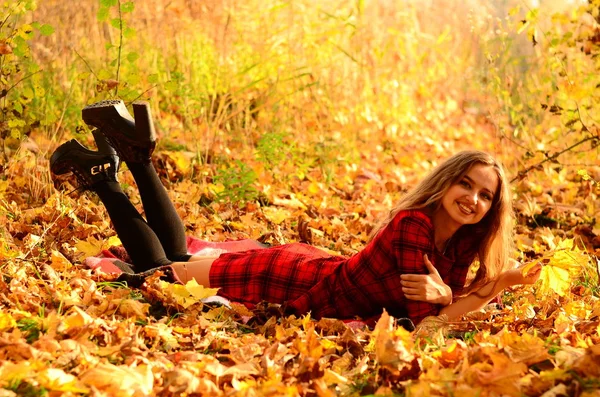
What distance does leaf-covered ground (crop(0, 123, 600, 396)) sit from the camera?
78.5 inches

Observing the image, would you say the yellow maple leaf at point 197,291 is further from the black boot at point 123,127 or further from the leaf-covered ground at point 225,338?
the black boot at point 123,127

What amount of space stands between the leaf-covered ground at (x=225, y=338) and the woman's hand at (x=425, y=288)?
0.11m

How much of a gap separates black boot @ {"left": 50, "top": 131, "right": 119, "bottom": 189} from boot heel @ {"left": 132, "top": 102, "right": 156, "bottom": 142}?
0.68ft

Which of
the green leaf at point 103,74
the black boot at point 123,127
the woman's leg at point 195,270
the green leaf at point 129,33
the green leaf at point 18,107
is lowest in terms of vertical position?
the woman's leg at point 195,270

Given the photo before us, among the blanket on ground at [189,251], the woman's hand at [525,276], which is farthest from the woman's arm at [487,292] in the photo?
the blanket on ground at [189,251]

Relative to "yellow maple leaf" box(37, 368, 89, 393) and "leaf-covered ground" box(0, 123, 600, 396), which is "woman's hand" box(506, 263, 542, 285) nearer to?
"leaf-covered ground" box(0, 123, 600, 396)

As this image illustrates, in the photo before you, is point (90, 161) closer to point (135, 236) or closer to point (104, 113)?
point (104, 113)

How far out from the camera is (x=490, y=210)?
3.18 metres

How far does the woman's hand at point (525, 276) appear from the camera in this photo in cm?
300

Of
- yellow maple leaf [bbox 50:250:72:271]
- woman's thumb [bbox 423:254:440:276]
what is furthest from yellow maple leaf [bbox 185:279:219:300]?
woman's thumb [bbox 423:254:440:276]

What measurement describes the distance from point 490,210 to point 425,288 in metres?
0.49

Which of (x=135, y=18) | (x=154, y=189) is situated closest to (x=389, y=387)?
(x=154, y=189)

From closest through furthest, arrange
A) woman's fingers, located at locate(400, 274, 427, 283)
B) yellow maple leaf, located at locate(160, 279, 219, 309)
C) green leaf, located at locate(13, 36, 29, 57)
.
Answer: yellow maple leaf, located at locate(160, 279, 219, 309) < woman's fingers, located at locate(400, 274, 427, 283) < green leaf, located at locate(13, 36, 29, 57)

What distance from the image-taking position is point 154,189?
3.41m
